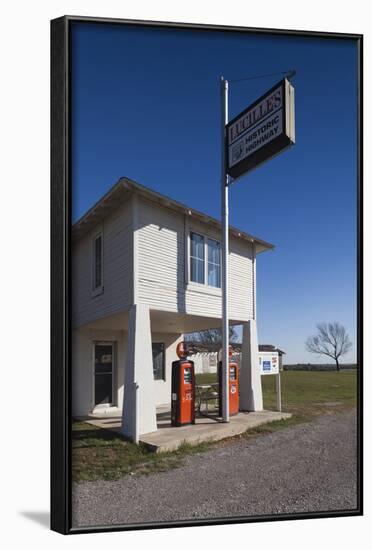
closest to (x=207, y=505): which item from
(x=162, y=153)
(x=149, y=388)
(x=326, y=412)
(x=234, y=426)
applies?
(x=149, y=388)

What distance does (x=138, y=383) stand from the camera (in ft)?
25.3

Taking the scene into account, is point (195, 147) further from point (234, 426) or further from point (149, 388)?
point (234, 426)

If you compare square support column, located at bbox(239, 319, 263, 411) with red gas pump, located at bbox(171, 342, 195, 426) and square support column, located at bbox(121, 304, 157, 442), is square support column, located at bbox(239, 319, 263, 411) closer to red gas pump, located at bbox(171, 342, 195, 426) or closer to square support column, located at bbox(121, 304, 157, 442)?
red gas pump, located at bbox(171, 342, 195, 426)

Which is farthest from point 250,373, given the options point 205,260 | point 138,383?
point 138,383

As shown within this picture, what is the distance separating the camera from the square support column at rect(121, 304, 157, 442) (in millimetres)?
7617

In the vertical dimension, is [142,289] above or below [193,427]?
above

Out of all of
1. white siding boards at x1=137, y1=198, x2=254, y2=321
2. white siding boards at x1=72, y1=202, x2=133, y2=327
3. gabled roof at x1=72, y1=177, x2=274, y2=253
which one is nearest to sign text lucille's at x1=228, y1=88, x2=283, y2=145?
gabled roof at x1=72, y1=177, x2=274, y2=253

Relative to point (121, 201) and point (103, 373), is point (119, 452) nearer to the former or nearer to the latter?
point (121, 201)

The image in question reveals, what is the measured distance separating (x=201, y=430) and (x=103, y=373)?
4117mm

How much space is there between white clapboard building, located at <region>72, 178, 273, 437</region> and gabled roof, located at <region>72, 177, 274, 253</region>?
0.06 feet

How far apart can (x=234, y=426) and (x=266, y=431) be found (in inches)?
31.0

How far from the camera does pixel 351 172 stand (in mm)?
6344

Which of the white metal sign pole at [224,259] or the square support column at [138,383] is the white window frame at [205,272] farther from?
the square support column at [138,383]

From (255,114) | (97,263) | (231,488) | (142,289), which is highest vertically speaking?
(255,114)
